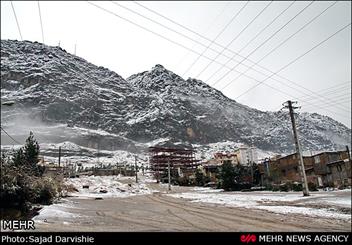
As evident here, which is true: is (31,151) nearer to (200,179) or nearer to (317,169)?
(200,179)

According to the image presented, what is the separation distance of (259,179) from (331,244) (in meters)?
46.5

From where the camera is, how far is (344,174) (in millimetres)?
45812

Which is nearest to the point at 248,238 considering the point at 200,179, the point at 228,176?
the point at 228,176

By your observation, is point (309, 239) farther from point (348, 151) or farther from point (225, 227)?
point (348, 151)

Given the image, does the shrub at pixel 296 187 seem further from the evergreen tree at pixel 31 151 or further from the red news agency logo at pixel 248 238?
the red news agency logo at pixel 248 238

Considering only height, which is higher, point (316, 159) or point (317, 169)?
point (316, 159)

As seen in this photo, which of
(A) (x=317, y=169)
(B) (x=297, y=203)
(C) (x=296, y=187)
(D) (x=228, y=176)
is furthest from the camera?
(A) (x=317, y=169)

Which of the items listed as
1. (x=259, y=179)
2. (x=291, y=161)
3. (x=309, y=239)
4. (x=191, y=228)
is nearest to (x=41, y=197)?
(x=191, y=228)

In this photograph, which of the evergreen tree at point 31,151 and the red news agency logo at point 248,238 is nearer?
the red news agency logo at point 248,238

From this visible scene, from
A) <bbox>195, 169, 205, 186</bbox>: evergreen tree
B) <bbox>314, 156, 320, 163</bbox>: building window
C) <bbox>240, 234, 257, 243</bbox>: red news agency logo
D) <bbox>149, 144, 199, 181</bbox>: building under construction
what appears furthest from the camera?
<bbox>149, 144, 199, 181</bbox>: building under construction

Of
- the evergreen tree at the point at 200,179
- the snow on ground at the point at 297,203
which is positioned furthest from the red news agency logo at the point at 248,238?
the evergreen tree at the point at 200,179

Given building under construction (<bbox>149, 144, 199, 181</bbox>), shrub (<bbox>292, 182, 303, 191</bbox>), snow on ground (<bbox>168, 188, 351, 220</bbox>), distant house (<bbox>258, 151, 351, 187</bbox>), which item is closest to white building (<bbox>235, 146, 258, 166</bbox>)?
building under construction (<bbox>149, 144, 199, 181</bbox>)

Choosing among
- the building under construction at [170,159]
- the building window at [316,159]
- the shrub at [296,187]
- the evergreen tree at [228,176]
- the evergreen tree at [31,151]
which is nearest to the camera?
the evergreen tree at [31,151]

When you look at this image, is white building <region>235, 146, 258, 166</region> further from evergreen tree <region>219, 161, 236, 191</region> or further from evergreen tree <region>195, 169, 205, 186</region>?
evergreen tree <region>219, 161, 236, 191</region>
